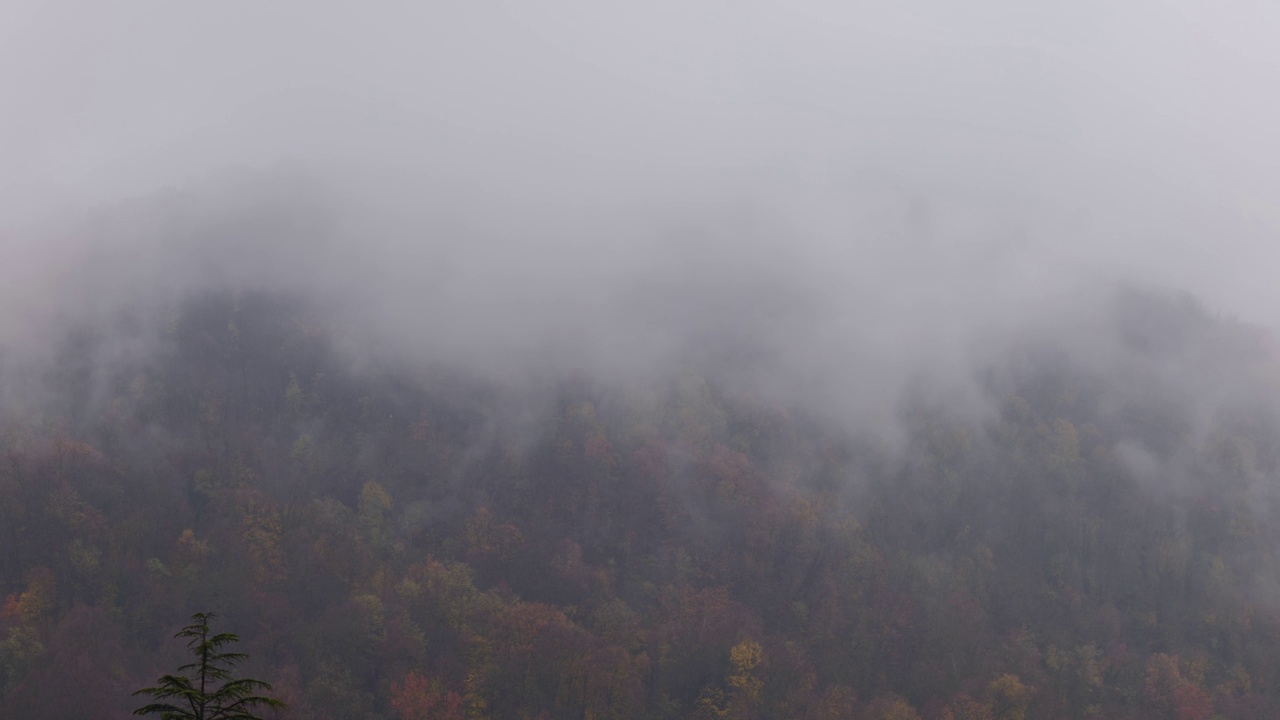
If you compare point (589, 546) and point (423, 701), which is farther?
point (589, 546)

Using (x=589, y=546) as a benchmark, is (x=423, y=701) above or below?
below

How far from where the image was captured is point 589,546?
164875 millimetres

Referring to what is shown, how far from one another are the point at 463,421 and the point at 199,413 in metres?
45.1

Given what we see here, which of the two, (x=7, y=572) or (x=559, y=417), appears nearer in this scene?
(x=7, y=572)

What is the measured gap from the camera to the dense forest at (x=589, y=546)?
130375 mm

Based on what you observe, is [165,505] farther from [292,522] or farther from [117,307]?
[117,307]

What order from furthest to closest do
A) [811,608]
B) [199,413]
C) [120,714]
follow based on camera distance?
[199,413]
[811,608]
[120,714]

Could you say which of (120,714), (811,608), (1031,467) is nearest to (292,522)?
(120,714)

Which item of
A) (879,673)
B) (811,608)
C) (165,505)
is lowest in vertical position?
(879,673)

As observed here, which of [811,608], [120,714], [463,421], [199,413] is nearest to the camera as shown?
[120,714]

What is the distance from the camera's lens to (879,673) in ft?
477

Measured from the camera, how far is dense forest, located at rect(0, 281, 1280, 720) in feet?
428

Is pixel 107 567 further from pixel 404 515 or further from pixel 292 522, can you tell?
pixel 404 515

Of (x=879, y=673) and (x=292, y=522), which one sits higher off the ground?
(x=292, y=522)
